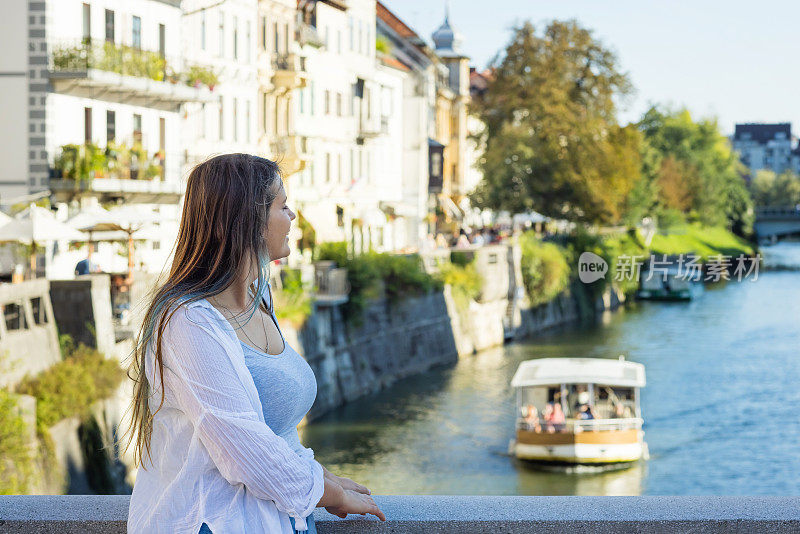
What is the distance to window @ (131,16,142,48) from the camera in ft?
85.2

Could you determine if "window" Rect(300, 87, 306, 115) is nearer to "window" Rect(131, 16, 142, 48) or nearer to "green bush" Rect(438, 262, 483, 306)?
"green bush" Rect(438, 262, 483, 306)

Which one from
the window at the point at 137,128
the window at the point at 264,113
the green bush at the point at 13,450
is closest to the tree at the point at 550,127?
the window at the point at 264,113

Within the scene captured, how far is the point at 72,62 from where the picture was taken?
23281 millimetres

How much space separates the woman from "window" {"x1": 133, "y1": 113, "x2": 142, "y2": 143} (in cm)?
2431

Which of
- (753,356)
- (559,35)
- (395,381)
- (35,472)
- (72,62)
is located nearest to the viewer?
(35,472)

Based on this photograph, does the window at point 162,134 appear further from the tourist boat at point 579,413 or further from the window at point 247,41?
the tourist boat at point 579,413

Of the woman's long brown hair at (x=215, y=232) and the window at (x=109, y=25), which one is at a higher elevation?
the window at (x=109, y=25)

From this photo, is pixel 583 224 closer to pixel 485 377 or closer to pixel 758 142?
pixel 485 377

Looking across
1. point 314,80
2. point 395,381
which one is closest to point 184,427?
point 395,381

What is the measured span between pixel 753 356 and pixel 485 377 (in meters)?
9.53

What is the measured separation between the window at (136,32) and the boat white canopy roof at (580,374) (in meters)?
10.5

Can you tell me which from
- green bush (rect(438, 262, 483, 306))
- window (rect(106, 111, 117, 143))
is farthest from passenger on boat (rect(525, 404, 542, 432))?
green bush (rect(438, 262, 483, 306))

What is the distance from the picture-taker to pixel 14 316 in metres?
15.4

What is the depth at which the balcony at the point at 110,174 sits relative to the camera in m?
23.2
